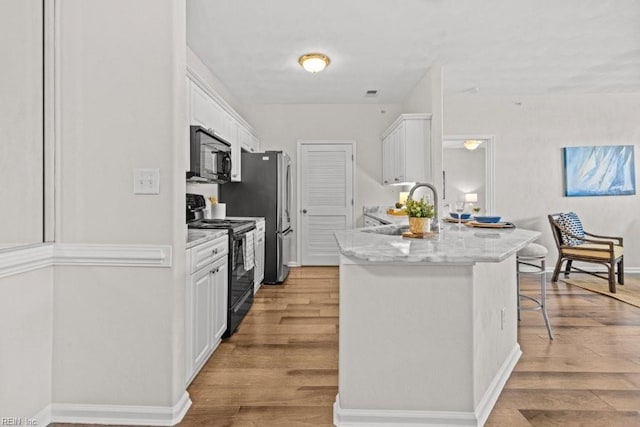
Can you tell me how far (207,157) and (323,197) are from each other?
124 inches

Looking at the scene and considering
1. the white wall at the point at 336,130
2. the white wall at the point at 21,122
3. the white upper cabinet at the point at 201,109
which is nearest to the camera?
the white wall at the point at 21,122

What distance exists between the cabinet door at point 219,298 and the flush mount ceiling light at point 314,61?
2.38 meters

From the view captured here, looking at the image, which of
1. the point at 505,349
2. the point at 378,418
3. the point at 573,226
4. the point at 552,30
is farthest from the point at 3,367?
the point at 573,226

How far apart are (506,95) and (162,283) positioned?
5665 mm

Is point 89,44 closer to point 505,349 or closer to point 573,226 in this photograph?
point 505,349

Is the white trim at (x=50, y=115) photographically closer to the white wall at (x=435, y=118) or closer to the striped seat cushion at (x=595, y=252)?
the white wall at (x=435, y=118)

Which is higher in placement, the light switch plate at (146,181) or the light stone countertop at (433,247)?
the light switch plate at (146,181)

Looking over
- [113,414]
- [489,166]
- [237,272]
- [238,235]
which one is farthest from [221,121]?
[489,166]

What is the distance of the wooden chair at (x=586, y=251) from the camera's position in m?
4.56

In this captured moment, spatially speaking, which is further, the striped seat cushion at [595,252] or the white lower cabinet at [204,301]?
the striped seat cushion at [595,252]

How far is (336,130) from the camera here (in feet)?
20.0

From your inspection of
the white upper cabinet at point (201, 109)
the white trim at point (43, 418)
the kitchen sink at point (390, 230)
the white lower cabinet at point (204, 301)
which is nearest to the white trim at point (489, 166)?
the kitchen sink at point (390, 230)

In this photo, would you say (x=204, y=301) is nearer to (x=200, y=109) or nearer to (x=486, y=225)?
(x=200, y=109)

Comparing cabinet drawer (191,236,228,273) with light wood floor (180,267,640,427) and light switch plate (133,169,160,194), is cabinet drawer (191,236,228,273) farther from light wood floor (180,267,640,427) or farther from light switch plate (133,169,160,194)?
light wood floor (180,267,640,427)
